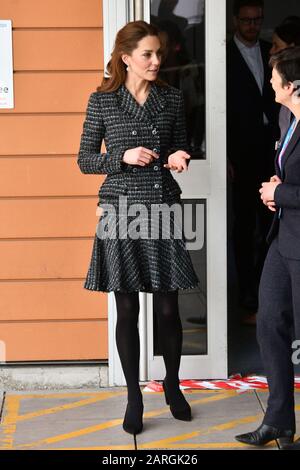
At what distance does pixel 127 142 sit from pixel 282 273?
939 mm

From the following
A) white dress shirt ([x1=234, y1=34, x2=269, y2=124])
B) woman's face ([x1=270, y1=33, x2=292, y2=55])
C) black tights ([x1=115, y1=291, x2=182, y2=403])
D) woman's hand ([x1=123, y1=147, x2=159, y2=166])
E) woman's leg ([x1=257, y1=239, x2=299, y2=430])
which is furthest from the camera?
white dress shirt ([x1=234, y1=34, x2=269, y2=124])

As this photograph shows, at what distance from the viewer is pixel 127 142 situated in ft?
14.7

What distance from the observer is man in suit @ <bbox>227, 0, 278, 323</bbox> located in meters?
6.37

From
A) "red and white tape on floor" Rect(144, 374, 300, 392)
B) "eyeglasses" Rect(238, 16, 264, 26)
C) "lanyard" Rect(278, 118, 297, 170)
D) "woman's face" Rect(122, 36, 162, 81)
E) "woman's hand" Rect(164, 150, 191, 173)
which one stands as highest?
"eyeglasses" Rect(238, 16, 264, 26)

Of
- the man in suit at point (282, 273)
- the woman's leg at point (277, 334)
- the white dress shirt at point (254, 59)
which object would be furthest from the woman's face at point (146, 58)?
the white dress shirt at point (254, 59)

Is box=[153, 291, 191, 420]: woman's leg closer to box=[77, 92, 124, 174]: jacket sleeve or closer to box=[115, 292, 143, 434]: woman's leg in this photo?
box=[115, 292, 143, 434]: woman's leg

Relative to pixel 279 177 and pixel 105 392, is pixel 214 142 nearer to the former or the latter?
pixel 279 177

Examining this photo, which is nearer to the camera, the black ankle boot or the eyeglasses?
the black ankle boot

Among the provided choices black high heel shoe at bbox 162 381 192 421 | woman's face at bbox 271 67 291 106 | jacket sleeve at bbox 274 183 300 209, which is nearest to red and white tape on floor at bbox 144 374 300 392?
black high heel shoe at bbox 162 381 192 421

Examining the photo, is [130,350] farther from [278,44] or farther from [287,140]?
[278,44]

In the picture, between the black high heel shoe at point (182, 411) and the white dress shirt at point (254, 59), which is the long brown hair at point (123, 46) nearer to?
the black high heel shoe at point (182, 411)

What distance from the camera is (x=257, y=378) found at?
540cm

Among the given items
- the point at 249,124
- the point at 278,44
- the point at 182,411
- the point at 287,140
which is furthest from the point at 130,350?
the point at 278,44
